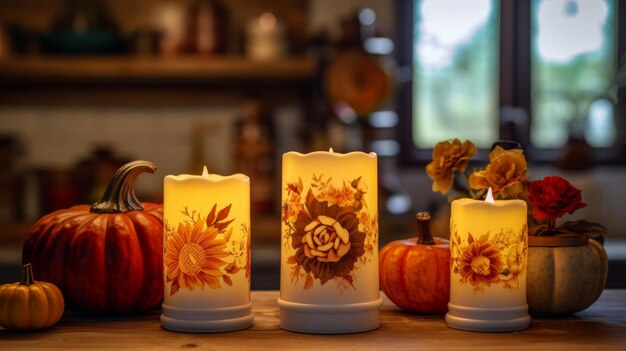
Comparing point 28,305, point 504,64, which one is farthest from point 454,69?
point 28,305

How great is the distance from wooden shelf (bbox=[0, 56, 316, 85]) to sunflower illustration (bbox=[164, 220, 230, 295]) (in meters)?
1.97

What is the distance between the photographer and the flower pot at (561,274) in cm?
112

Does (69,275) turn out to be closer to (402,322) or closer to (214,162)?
(402,322)

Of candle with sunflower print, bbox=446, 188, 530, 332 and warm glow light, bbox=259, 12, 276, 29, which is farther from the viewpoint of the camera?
warm glow light, bbox=259, 12, 276, 29

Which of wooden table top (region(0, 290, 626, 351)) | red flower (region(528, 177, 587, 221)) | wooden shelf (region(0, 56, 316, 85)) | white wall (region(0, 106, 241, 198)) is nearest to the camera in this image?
wooden table top (region(0, 290, 626, 351))

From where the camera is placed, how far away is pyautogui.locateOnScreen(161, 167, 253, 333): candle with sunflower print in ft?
3.40

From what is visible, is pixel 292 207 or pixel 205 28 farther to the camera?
pixel 205 28

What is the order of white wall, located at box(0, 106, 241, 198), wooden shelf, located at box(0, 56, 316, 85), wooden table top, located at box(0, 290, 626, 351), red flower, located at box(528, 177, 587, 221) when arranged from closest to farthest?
wooden table top, located at box(0, 290, 626, 351) < red flower, located at box(528, 177, 587, 221) < wooden shelf, located at box(0, 56, 316, 85) < white wall, located at box(0, 106, 241, 198)

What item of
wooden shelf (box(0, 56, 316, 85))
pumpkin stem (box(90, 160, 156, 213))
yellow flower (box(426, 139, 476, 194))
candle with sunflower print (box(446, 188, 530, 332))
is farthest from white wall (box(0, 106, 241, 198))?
candle with sunflower print (box(446, 188, 530, 332))

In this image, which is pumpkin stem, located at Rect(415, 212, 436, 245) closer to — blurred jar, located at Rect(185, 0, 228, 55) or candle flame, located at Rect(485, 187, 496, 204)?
candle flame, located at Rect(485, 187, 496, 204)

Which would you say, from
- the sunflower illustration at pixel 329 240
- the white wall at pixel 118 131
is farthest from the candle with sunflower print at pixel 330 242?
the white wall at pixel 118 131

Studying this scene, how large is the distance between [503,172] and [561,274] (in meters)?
0.15

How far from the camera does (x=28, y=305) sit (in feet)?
3.37

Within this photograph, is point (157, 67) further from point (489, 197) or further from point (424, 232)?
point (489, 197)
